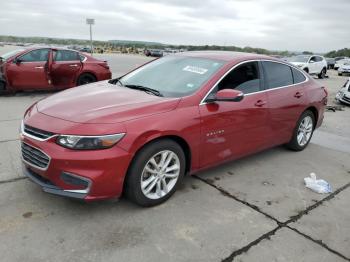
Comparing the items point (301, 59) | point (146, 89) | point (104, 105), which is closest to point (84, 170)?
point (104, 105)

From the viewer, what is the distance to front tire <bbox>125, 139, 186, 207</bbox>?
11.3 ft

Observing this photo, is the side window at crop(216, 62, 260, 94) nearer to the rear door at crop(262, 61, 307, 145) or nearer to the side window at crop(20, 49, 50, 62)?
the rear door at crop(262, 61, 307, 145)

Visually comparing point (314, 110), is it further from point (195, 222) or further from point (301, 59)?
point (301, 59)

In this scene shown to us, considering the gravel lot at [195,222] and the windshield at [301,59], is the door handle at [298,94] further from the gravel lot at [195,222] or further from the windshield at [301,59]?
the windshield at [301,59]

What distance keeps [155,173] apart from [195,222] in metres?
0.64

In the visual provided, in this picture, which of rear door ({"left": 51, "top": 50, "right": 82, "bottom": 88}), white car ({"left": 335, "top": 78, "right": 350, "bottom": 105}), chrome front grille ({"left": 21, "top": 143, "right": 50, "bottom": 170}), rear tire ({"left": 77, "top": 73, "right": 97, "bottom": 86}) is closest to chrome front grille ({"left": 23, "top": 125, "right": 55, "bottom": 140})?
chrome front grille ({"left": 21, "top": 143, "right": 50, "bottom": 170})

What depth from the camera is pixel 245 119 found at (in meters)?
4.44

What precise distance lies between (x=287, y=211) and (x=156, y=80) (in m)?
2.17

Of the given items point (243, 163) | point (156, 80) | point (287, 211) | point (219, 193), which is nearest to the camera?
point (287, 211)

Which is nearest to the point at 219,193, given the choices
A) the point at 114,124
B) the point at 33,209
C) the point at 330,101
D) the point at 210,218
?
the point at 210,218

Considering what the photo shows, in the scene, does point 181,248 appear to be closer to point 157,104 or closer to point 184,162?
point 184,162

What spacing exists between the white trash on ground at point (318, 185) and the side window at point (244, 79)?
1.36m

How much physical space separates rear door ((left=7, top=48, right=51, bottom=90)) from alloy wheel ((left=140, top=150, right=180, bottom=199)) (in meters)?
7.38

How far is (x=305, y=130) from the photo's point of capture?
592 centimetres
